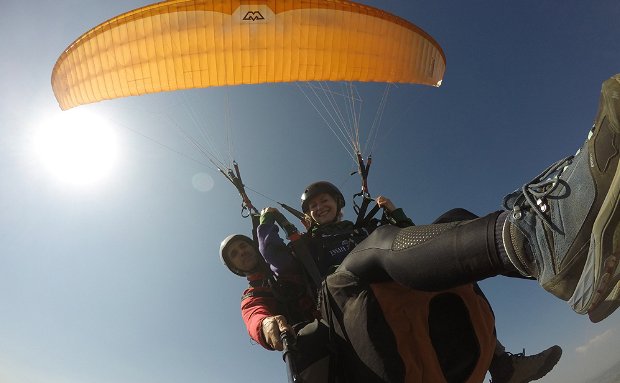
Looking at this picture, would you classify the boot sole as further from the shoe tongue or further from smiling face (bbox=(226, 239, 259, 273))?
smiling face (bbox=(226, 239, 259, 273))

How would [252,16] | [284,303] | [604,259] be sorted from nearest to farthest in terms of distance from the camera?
[604,259] → [284,303] → [252,16]

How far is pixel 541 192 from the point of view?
155cm

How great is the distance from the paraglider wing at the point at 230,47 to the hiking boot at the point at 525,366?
5.31 meters

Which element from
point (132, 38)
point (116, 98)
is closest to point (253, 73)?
point (132, 38)

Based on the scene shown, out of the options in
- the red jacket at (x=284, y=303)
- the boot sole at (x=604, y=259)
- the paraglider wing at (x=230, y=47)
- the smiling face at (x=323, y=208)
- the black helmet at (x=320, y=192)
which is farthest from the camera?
the paraglider wing at (x=230, y=47)

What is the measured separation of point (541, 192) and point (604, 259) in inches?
15.2

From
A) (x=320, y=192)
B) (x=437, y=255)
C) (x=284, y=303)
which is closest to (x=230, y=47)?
(x=320, y=192)

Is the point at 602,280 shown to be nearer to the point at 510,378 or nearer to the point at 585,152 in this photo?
the point at 585,152

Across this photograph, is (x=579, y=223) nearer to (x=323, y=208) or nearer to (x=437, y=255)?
(x=437, y=255)

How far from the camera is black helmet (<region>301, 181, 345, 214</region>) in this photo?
5.02 metres

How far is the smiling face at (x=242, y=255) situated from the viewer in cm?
487

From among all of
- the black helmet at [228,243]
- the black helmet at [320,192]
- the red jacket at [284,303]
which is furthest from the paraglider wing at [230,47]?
the red jacket at [284,303]

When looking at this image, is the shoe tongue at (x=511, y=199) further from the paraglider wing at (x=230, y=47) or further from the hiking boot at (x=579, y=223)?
the paraglider wing at (x=230, y=47)

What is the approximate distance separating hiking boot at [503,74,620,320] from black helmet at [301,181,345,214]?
3430 millimetres
